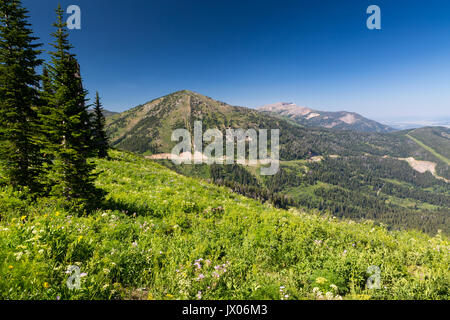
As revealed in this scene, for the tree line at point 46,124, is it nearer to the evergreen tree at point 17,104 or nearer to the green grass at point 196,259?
the evergreen tree at point 17,104

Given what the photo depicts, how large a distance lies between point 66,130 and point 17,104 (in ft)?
14.0

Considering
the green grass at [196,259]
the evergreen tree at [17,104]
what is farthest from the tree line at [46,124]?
the green grass at [196,259]

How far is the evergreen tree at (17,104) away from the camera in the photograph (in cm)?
902

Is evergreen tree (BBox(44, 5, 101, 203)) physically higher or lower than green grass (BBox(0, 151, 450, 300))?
higher

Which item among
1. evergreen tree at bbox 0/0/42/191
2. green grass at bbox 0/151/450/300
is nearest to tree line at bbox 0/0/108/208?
evergreen tree at bbox 0/0/42/191

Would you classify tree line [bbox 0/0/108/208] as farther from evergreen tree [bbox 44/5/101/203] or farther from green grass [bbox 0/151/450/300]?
green grass [bbox 0/151/450/300]

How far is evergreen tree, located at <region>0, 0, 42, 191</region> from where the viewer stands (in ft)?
29.6

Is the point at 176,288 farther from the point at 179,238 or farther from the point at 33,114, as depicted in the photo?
the point at 33,114

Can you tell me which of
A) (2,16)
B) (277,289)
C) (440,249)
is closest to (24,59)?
(2,16)

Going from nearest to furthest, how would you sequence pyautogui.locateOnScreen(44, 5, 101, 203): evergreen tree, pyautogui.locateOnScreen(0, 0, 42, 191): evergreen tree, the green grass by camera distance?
the green grass
pyautogui.locateOnScreen(44, 5, 101, 203): evergreen tree
pyautogui.locateOnScreen(0, 0, 42, 191): evergreen tree

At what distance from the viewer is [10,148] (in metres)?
9.11

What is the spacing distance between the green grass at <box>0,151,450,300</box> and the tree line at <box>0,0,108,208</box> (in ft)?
3.85
